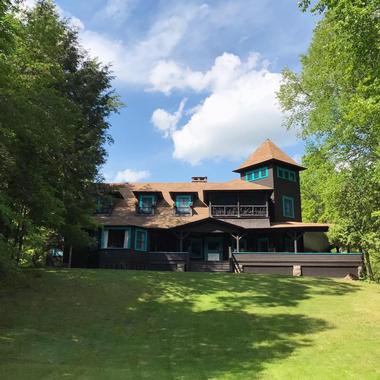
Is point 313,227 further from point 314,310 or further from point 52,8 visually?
point 52,8

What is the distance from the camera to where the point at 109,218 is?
33.1 meters

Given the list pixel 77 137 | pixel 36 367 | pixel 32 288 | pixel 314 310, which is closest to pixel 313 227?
pixel 314 310

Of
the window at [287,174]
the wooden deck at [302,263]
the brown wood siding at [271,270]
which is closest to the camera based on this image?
the wooden deck at [302,263]

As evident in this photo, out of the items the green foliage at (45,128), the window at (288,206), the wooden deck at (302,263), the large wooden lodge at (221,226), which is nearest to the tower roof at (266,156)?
the large wooden lodge at (221,226)

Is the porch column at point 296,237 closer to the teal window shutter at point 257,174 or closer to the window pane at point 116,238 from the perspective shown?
the teal window shutter at point 257,174

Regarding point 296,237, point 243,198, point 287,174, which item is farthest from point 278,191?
point 296,237

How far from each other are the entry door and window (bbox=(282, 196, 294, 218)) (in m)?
5.86

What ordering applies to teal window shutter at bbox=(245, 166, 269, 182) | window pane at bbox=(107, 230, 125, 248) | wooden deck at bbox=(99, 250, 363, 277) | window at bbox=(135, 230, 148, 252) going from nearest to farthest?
1. wooden deck at bbox=(99, 250, 363, 277)
2. window at bbox=(135, 230, 148, 252)
3. window pane at bbox=(107, 230, 125, 248)
4. teal window shutter at bbox=(245, 166, 269, 182)

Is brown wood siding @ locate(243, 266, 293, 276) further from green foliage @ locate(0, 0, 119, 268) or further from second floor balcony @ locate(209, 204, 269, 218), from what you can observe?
green foliage @ locate(0, 0, 119, 268)

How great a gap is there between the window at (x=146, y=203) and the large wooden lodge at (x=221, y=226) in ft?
0.27

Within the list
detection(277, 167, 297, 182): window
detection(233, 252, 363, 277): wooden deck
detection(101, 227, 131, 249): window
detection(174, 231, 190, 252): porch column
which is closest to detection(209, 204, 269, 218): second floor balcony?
detection(174, 231, 190, 252): porch column

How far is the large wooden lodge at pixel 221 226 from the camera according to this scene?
95.6ft

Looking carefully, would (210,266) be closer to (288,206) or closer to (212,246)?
(212,246)

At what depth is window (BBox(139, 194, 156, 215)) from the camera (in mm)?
34781
